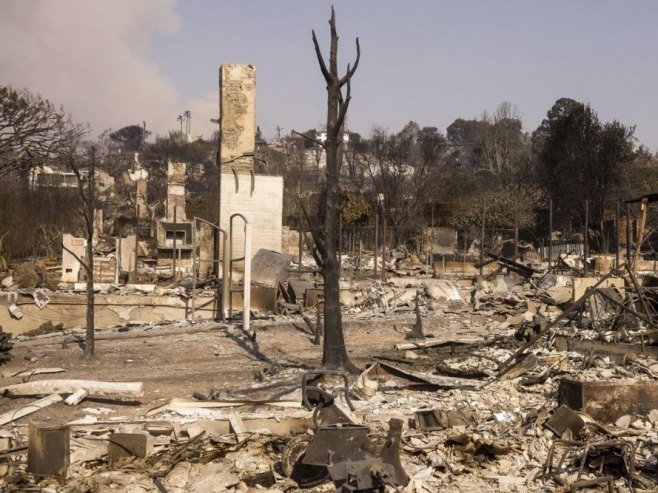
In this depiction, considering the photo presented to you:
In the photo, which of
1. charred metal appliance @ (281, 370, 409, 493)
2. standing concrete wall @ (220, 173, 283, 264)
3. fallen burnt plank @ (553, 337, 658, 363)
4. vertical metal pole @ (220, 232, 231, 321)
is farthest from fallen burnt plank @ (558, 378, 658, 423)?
standing concrete wall @ (220, 173, 283, 264)

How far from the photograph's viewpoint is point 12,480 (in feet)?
19.6

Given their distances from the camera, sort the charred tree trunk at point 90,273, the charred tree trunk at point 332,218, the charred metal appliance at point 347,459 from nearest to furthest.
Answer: the charred metal appliance at point 347,459 → the charred tree trunk at point 332,218 → the charred tree trunk at point 90,273

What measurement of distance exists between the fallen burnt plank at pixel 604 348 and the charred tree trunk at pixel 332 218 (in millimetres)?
3517

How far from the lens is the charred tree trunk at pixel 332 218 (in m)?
9.70

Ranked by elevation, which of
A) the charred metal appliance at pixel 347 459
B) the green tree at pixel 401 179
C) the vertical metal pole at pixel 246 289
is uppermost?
the green tree at pixel 401 179

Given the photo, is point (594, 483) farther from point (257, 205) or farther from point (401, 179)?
point (401, 179)

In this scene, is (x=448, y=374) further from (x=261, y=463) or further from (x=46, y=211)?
(x=46, y=211)

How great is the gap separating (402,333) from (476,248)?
778 inches

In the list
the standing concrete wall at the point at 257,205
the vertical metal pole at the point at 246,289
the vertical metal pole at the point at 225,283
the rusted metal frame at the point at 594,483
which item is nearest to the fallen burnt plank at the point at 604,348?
the rusted metal frame at the point at 594,483

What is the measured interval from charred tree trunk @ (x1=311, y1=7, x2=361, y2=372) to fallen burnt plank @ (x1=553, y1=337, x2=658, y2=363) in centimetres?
352

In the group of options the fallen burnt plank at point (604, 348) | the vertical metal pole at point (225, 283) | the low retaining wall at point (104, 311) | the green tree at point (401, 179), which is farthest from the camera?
the green tree at point (401, 179)

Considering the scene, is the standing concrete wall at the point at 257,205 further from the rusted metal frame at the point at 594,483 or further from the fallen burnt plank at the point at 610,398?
the rusted metal frame at the point at 594,483

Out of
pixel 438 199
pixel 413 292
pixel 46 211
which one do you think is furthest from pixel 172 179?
pixel 413 292

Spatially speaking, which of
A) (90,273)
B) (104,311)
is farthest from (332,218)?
(104,311)
